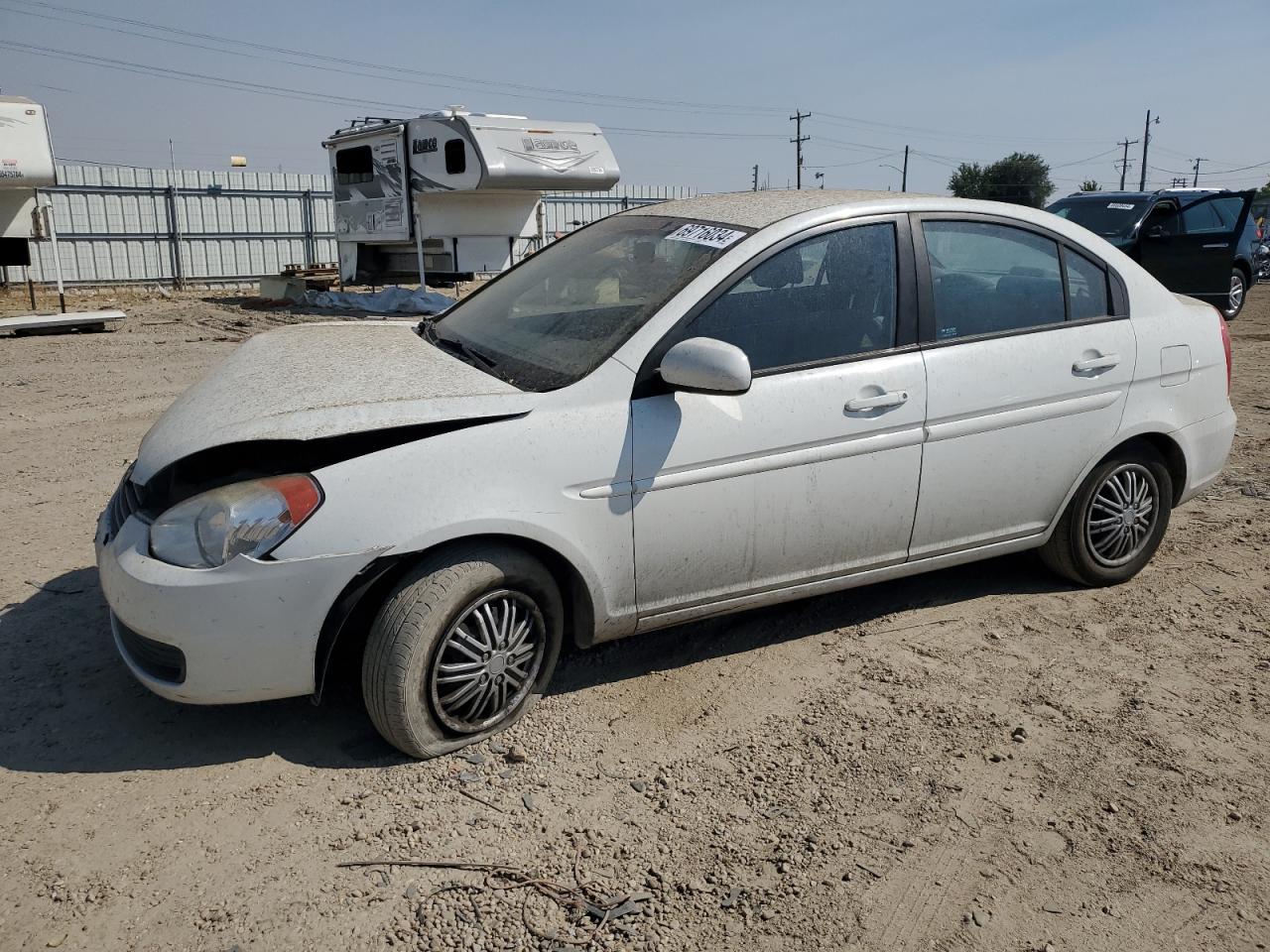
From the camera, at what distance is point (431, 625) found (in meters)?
2.90

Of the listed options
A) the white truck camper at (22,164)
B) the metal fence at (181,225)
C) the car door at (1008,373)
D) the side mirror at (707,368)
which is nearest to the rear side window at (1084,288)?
the car door at (1008,373)

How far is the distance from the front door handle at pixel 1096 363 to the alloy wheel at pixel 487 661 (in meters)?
2.41

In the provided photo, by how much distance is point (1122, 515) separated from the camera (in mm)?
4316

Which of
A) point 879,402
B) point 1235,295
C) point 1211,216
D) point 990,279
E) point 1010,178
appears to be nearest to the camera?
point 879,402

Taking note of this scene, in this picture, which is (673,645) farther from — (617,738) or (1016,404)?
(1016,404)

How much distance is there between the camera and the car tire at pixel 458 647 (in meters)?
2.89

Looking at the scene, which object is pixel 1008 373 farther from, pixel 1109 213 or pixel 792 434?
pixel 1109 213

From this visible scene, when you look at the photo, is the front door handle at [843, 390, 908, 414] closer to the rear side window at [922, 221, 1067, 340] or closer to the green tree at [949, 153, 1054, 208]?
the rear side window at [922, 221, 1067, 340]

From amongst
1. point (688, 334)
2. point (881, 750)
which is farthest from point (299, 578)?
point (881, 750)

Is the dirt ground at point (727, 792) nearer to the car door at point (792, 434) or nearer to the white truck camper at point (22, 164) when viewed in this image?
the car door at point (792, 434)

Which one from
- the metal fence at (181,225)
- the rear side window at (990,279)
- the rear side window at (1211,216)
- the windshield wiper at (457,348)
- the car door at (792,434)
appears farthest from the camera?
the metal fence at (181,225)

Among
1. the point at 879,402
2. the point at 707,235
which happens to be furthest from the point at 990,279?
the point at 707,235

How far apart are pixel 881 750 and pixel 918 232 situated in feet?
6.38

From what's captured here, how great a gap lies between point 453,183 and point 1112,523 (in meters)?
12.7
